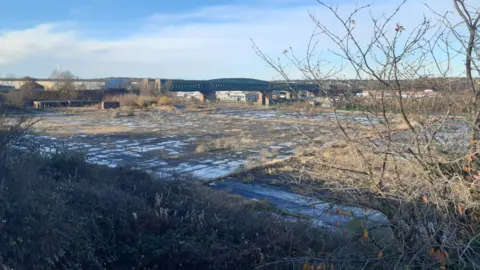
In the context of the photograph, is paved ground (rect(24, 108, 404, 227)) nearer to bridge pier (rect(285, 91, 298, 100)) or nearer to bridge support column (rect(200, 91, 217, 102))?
bridge pier (rect(285, 91, 298, 100))

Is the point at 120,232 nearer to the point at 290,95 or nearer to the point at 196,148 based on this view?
the point at 290,95

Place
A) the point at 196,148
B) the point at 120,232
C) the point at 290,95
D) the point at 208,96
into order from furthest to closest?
the point at 208,96 < the point at 196,148 < the point at 120,232 < the point at 290,95

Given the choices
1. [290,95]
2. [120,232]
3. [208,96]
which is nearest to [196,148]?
[120,232]

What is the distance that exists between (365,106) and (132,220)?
12.2ft

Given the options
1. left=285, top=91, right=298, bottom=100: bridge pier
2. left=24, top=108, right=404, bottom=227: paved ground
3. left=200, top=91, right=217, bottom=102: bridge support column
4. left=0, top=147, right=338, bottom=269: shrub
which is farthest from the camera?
left=200, top=91, right=217, bottom=102: bridge support column

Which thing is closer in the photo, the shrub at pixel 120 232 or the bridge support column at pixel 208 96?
the shrub at pixel 120 232

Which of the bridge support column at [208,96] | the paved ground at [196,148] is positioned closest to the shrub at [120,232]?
the paved ground at [196,148]

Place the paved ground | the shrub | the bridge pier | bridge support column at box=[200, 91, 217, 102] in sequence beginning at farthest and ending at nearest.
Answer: bridge support column at box=[200, 91, 217, 102], the paved ground, the bridge pier, the shrub

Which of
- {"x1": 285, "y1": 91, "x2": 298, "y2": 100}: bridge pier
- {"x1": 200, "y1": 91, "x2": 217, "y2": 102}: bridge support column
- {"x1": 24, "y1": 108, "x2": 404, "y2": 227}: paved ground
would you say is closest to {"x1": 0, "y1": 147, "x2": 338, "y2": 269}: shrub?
{"x1": 24, "y1": 108, "x2": 404, "y2": 227}: paved ground

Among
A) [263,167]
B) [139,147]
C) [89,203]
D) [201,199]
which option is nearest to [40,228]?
[89,203]

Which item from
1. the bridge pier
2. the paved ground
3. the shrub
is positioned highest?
the bridge pier

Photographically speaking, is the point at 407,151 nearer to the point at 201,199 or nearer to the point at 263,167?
the point at 201,199

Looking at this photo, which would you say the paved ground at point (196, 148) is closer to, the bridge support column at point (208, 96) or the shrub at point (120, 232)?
the shrub at point (120, 232)

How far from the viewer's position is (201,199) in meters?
8.42
